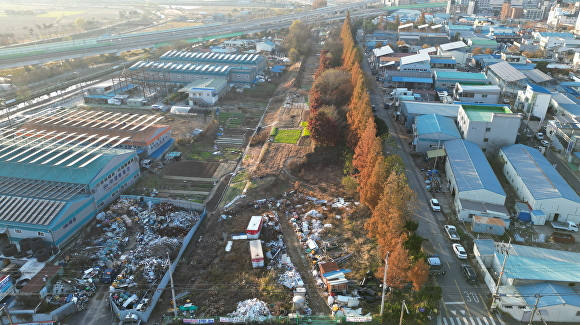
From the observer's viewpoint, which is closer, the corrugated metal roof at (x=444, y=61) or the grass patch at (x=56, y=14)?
the corrugated metal roof at (x=444, y=61)

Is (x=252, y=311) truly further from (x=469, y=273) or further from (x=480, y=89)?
(x=480, y=89)

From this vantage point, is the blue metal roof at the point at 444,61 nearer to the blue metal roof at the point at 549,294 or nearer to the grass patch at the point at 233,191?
the grass patch at the point at 233,191

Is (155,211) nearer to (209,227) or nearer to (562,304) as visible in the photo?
(209,227)

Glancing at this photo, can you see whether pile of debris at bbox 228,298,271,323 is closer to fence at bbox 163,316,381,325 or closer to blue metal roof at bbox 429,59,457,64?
fence at bbox 163,316,381,325

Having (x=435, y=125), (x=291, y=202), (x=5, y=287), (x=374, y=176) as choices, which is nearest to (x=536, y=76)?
(x=435, y=125)

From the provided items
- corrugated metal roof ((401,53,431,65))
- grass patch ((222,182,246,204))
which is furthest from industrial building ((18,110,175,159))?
corrugated metal roof ((401,53,431,65))

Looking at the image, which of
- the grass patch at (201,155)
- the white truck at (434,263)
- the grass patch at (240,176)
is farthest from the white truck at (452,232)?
the grass patch at (201,155)
